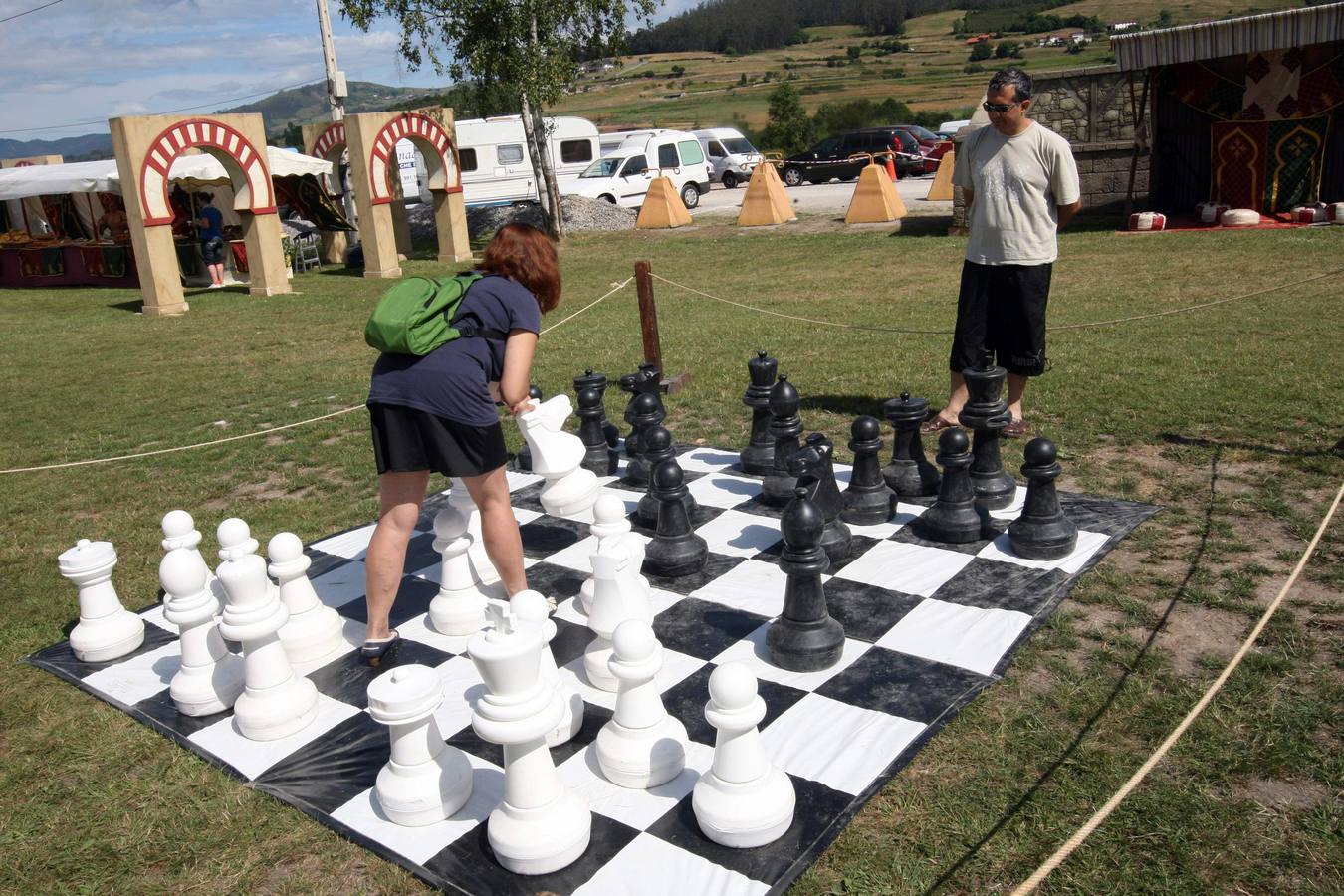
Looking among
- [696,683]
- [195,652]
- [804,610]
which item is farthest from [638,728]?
[195,652]

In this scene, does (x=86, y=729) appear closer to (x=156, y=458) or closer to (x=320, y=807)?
(x=320, y=807)

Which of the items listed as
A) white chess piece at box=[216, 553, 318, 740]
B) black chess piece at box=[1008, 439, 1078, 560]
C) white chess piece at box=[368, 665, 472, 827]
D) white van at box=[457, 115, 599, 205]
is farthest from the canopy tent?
white chess piece at box=[368, 665, 472, 827]

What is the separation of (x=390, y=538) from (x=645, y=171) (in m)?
17.7

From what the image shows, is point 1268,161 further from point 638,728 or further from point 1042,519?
point 638,728

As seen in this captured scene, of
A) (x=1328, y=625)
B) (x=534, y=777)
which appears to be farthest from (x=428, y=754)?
(x=1328, y=625)

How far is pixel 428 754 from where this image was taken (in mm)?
2316

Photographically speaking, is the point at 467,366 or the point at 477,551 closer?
the point at 467,366

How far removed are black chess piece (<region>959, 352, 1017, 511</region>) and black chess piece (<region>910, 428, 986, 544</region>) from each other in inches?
6.2

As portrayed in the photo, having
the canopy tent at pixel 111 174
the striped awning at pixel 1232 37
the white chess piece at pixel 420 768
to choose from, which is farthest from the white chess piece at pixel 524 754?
the canopy tent at pixel 111 174

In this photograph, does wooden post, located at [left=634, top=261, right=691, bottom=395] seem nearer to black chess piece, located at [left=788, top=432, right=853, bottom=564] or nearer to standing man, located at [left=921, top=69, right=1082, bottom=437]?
standing man, located at [left=921, top=69, right=1082, bottom=437]

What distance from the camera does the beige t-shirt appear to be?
441cm

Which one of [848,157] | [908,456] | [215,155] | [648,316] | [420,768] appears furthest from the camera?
[848,157]

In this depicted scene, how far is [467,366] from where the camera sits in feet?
9.55

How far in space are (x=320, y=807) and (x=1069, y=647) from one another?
6.77ft
